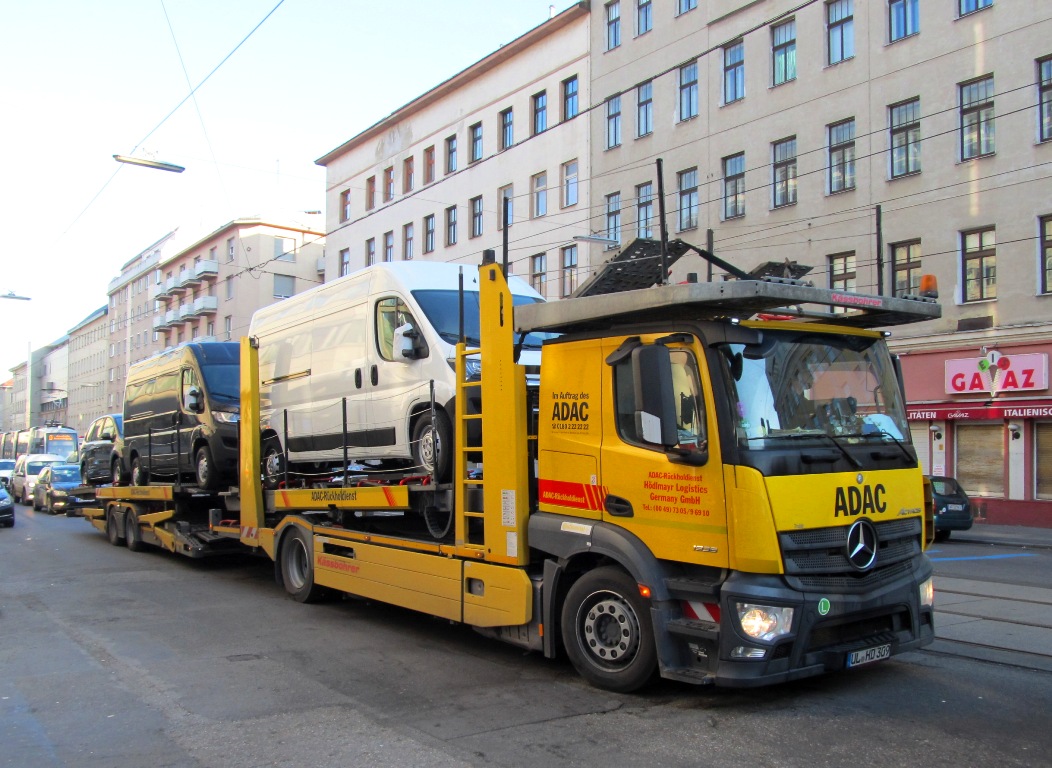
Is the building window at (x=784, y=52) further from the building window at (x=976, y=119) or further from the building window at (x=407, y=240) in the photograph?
the building window at (x=407, y=240)

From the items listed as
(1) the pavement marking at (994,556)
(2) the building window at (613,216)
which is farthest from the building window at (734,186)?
(1) the pavement marking at (994,556)

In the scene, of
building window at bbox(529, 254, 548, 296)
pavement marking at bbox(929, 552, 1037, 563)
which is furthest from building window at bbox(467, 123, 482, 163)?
pavement marking at bbox(929, 552, 1037, 563)

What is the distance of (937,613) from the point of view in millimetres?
9047

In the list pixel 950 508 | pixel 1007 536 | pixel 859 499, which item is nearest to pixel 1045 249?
pixel 1007 536

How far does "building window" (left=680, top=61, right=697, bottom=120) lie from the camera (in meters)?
28.6

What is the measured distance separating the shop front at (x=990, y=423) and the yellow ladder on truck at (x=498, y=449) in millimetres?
16972

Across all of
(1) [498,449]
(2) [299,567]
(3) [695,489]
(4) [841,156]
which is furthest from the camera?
(4) [841,156]

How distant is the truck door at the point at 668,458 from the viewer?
5793mm

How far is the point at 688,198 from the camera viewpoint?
93.9 ft

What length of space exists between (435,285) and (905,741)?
A: 5.81 meters

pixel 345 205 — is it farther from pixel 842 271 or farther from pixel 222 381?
pixel 222 381

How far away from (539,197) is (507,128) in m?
3.55

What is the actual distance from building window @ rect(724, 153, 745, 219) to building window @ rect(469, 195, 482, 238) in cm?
1170

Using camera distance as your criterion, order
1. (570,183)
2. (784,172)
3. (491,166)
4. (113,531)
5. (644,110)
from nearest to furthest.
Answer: (113,531), (784,172), (644,110), (570,183), (491,166)
